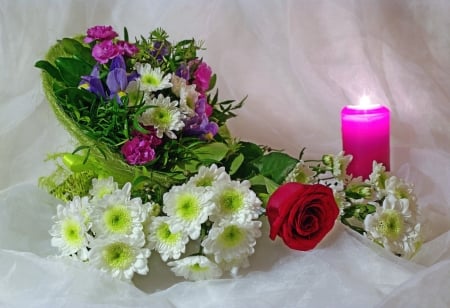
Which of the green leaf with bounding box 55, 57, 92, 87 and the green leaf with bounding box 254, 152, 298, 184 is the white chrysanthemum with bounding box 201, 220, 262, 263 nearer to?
the green leaf with bounding box 254, 152, 298, 184

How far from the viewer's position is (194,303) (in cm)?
68

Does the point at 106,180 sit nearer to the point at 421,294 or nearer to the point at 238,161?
the point at 238,161

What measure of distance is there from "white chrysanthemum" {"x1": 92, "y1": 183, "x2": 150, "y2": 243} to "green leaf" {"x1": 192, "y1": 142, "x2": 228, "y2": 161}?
0.32 feet

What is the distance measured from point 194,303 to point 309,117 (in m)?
0.49

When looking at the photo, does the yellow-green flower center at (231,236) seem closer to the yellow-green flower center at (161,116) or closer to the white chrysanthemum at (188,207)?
the white chrysanthemum at (188,207)

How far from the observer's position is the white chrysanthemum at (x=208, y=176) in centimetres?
71

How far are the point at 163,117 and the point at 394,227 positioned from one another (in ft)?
0.91

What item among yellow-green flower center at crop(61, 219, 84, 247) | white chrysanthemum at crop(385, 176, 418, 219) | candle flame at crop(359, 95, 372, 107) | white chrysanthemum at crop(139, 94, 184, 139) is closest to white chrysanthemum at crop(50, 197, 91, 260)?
yellow-green flower center at crop(61, 219, 84, 247)

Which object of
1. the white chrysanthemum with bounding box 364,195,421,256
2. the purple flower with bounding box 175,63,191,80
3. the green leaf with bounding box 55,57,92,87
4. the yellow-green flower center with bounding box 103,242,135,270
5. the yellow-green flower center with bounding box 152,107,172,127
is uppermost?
the green leaf with bounding box 55,57,92,87

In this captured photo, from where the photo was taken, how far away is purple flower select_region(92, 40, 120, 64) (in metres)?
0.79

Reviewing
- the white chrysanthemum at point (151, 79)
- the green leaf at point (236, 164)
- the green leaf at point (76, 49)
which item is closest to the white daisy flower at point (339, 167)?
the green leaf at point (236, 164)

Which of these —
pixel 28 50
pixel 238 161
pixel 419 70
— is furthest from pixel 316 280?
pixel 28 50

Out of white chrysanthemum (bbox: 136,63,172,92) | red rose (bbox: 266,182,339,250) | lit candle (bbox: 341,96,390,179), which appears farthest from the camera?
lit candle (bbox: 341,96,390,179)

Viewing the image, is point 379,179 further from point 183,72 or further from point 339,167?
point 183,72
